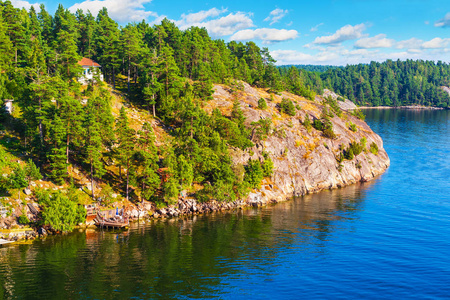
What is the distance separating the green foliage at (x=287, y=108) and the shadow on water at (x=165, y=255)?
141ft

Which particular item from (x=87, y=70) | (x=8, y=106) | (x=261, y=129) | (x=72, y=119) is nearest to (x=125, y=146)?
(x=72, y=119)

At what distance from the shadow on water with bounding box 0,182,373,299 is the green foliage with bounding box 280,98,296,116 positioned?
1697 inches

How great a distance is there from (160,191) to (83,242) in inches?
789

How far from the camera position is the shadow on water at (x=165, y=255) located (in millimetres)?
42062

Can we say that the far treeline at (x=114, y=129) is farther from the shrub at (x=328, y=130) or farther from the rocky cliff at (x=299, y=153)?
the shrub at (x=328, y=130)

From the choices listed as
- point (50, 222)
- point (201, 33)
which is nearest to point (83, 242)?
point (50, 222)

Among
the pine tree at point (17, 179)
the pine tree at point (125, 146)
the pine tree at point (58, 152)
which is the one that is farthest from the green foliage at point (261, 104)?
the pine tree at point (17, 179)

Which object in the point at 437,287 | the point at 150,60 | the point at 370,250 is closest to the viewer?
the point at 437,287

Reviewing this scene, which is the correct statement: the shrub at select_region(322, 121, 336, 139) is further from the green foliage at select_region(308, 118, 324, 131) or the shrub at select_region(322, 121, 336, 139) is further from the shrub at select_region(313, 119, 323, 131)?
the shrub at select_region(313, 119, 323, 131)

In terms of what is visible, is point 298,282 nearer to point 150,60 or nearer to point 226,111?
point 226,111

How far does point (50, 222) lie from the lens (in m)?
57.1

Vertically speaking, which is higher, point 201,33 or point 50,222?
point 201,33

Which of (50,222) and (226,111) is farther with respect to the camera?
(226,111)

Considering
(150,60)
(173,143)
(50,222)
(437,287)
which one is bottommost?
(437,287)
